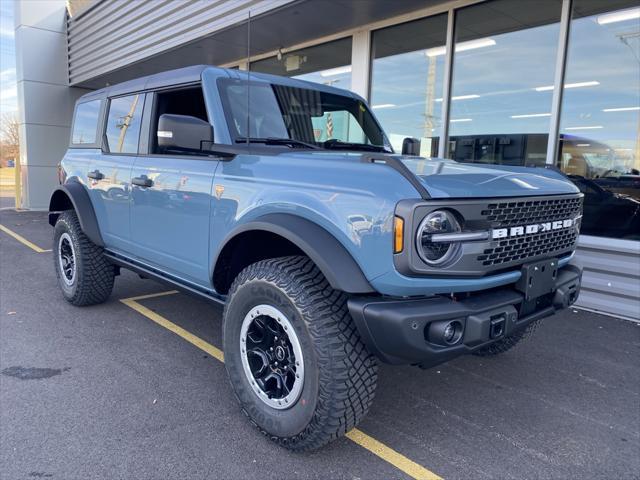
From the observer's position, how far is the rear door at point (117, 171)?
3.93 m

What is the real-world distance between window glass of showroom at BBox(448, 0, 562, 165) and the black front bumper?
4242mm

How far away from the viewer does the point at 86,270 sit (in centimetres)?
453

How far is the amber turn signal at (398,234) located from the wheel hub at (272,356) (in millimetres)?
697

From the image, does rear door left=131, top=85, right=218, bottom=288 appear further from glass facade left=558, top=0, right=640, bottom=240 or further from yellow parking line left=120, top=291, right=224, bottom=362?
glass facade left=558, top=0, right=640, bottom=240

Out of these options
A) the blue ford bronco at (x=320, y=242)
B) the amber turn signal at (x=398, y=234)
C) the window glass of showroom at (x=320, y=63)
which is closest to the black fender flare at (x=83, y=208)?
the blue ford bronco at (x=320, y=242)

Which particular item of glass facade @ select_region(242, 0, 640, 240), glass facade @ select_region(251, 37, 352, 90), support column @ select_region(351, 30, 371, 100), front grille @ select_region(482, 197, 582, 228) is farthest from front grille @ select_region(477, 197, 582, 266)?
glass facade @ select_region(251, 37, 352, 90)

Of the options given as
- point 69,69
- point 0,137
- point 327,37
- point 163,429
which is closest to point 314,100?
point 163,429

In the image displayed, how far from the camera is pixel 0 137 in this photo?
159 feet

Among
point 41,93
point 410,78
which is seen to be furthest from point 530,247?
point 41,93

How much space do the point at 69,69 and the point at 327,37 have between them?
9899mm

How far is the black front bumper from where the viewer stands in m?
2.04

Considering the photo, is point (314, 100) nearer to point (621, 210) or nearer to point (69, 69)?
point (621, 210)

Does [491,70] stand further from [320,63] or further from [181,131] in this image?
[181,131]

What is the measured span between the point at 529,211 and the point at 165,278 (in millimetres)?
2555
